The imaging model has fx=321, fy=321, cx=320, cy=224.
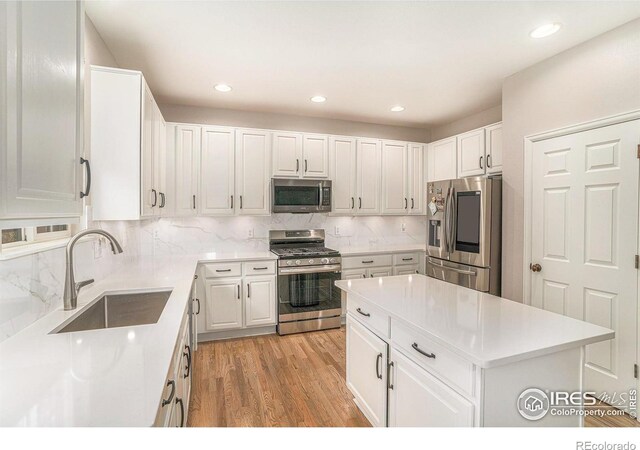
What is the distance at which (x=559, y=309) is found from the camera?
2.59 m

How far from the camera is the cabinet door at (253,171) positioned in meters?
3.68

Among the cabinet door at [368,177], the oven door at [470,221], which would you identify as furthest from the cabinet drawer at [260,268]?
the oven door at [470,221]

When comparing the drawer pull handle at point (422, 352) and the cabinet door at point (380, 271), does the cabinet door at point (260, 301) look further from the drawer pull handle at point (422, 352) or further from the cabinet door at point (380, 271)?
the drawer pull handle at point (422, 352)

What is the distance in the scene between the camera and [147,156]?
2283mm

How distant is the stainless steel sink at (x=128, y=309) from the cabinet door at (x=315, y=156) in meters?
2.32

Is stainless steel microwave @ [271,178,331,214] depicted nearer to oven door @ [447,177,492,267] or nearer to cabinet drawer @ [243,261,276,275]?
cabinet drawer @ [243,261,276,275]

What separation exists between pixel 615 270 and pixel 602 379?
81 centimetres

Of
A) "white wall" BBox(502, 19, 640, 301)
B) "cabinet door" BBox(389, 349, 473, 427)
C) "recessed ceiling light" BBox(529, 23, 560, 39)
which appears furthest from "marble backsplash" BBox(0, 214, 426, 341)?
"recessed ceiling light" BBox(529, 23, 560, 39)

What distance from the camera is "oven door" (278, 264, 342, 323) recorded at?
11.7ft

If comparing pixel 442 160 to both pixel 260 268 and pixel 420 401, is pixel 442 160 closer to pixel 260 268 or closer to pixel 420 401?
pixel 260 268

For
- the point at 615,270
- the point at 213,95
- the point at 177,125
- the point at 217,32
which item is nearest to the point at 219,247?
the point at 177,125

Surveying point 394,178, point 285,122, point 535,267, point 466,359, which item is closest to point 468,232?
point 535,267

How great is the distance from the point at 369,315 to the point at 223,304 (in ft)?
6.65

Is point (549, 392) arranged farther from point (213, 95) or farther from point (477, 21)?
point (213, 95)
